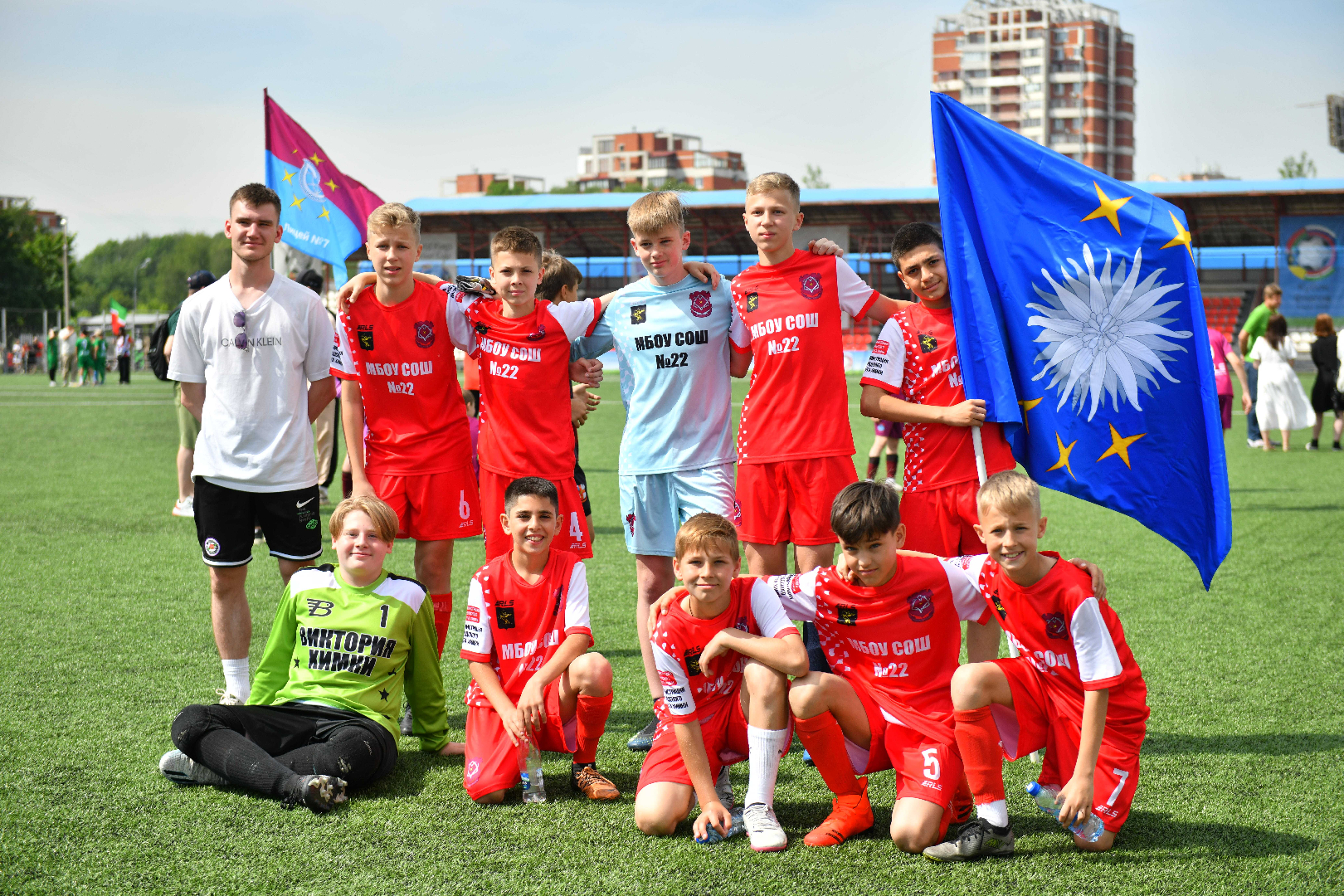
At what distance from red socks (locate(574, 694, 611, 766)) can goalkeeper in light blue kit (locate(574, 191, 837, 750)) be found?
1.51ft

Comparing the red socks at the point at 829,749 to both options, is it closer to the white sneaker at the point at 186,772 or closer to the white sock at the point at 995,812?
the white sock at the point at 995,812

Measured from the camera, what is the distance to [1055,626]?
3633 mm

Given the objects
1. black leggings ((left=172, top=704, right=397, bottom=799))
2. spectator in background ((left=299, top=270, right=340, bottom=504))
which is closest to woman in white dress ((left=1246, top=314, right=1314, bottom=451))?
spectator in background ((left=299, top=270, right=340, bottom=504))

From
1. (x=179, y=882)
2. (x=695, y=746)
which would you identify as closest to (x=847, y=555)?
(x=695, y=746)

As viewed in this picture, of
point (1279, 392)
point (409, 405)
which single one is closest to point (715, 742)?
point (409, 405)

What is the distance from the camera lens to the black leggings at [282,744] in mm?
3814

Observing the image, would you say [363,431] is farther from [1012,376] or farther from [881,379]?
[1012,376]

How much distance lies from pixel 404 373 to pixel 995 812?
2.98 meters

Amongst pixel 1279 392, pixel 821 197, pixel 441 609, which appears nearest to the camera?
pixel 441 609

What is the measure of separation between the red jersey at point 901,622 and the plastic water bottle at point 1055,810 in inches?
14.9

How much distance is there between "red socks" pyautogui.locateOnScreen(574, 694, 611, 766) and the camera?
13.2 ft

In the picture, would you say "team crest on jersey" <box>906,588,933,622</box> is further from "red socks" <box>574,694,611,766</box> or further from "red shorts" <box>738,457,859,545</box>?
"red socks" <box>574,694,611,766</box>

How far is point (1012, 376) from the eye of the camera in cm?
429

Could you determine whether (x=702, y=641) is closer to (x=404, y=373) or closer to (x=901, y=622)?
(x=901, y=622)
